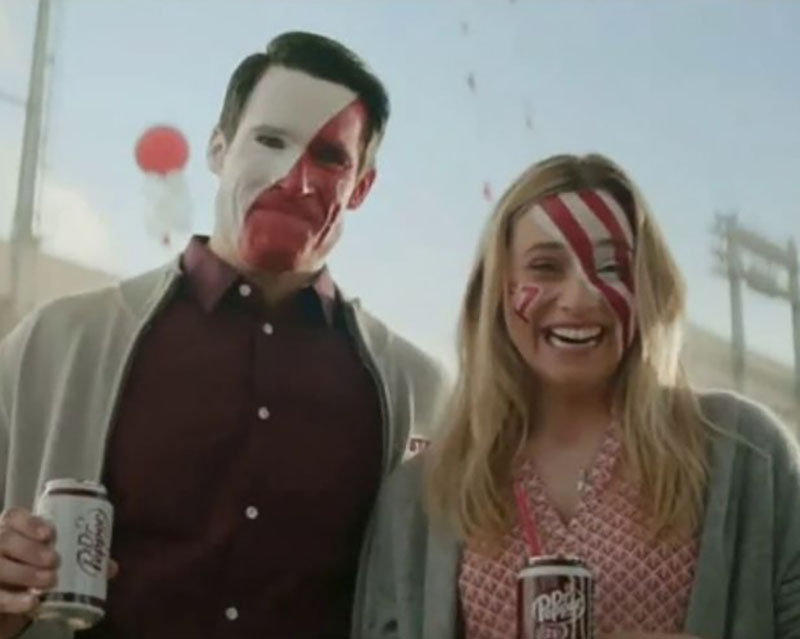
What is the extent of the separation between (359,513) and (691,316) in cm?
41

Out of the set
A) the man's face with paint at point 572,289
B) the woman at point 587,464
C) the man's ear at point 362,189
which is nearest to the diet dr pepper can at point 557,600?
the woman at point 587,464

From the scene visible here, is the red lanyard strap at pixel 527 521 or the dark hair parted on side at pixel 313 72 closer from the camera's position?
the red lanyard strap at pixel 527 521

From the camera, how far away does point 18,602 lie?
132 centimetres

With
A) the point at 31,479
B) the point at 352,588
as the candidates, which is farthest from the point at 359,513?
the point at 31,479

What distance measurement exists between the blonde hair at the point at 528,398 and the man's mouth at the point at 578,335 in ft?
0.11

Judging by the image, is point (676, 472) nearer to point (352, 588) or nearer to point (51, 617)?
point (352, 588)

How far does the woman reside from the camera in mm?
1380

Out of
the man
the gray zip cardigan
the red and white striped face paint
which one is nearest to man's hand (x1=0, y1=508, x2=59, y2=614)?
the man

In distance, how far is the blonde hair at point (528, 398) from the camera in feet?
4.65

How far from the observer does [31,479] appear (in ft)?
5.11

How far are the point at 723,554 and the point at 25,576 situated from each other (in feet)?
1.77

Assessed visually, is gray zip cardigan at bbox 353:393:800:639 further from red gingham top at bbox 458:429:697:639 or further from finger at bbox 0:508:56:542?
finger at bbox 0:508:56:542

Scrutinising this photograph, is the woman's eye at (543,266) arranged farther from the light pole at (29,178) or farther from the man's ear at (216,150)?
the light pole at (29,178)

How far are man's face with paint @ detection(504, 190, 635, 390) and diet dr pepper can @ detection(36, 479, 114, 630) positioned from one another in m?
0.41
